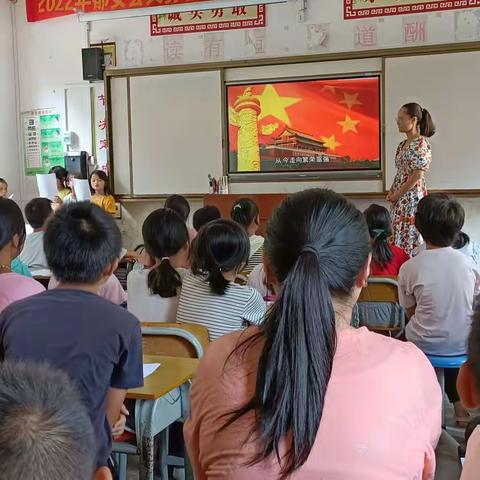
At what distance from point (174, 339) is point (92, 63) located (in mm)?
5445

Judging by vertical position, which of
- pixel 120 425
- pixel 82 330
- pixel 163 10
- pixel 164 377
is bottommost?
pixel 120 425

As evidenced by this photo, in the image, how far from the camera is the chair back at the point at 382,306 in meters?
2.99

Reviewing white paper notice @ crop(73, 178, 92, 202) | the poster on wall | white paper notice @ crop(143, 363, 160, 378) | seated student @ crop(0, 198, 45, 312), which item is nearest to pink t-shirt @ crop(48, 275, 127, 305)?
seated student @ crop(0, 198, 45, 312)

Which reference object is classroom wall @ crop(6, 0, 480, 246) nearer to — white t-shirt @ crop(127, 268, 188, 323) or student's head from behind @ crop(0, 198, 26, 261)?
white t-shirt @ crop(127, 268, 188, 323)

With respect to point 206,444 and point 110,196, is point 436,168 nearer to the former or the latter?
point 110,196

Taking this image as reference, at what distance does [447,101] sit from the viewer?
5742 millimetres

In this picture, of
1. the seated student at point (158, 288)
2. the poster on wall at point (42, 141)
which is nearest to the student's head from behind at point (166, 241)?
the seated student at point (158, 288)

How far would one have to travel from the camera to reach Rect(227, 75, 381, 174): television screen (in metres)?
6.03

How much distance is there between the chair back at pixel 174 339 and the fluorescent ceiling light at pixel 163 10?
4.51 m

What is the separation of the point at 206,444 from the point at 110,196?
592 centimetres

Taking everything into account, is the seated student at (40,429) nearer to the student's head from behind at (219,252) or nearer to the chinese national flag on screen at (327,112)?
the student's head from behind at (219,252)

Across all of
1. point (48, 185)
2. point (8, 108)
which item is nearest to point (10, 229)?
point (48, 185)

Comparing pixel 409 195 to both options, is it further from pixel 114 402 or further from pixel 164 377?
pixel 114 402

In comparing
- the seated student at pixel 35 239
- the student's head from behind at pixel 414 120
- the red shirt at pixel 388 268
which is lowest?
the red shirt at pixel 388 268
